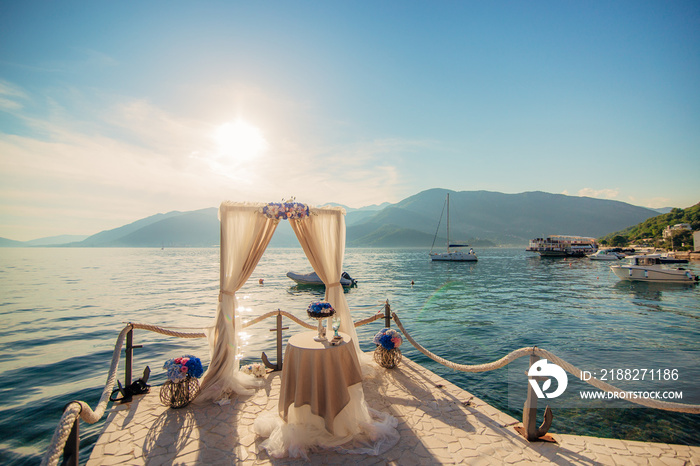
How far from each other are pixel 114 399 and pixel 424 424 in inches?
214

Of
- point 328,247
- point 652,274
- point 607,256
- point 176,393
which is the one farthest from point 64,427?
point 607,256

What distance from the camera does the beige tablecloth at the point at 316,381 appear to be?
417cm

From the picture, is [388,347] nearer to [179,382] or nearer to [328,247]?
[328,247]

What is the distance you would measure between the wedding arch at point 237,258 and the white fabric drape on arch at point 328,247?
22mm

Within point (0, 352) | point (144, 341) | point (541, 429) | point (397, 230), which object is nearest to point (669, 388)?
point (541, 429)

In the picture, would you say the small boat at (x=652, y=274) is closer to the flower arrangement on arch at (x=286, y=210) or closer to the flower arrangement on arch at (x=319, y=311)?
the flower arrangement on arch at (x=286, y=210)

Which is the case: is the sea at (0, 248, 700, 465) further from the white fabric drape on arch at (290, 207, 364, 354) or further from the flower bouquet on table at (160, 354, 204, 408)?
the white fabric drape on arch at (290, 207, 364, 354)

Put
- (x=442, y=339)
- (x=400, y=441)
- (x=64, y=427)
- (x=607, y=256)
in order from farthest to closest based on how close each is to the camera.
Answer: (x=607, y=256) < (x=442, y=339) < (x=400, y=441) < (x=64, y=427)

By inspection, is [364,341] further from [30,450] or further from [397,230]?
[397,230]

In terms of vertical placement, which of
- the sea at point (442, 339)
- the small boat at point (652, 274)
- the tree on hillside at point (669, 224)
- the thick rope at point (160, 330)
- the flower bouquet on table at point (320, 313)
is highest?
the tree on hillside at point (669, 224)

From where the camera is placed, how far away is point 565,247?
91.1m

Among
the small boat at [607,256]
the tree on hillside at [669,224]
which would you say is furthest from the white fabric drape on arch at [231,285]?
the tree on hillside at [669,224]

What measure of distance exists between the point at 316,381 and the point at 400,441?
1.42 meters

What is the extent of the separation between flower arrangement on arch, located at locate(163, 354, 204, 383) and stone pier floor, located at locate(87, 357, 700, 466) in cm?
57
